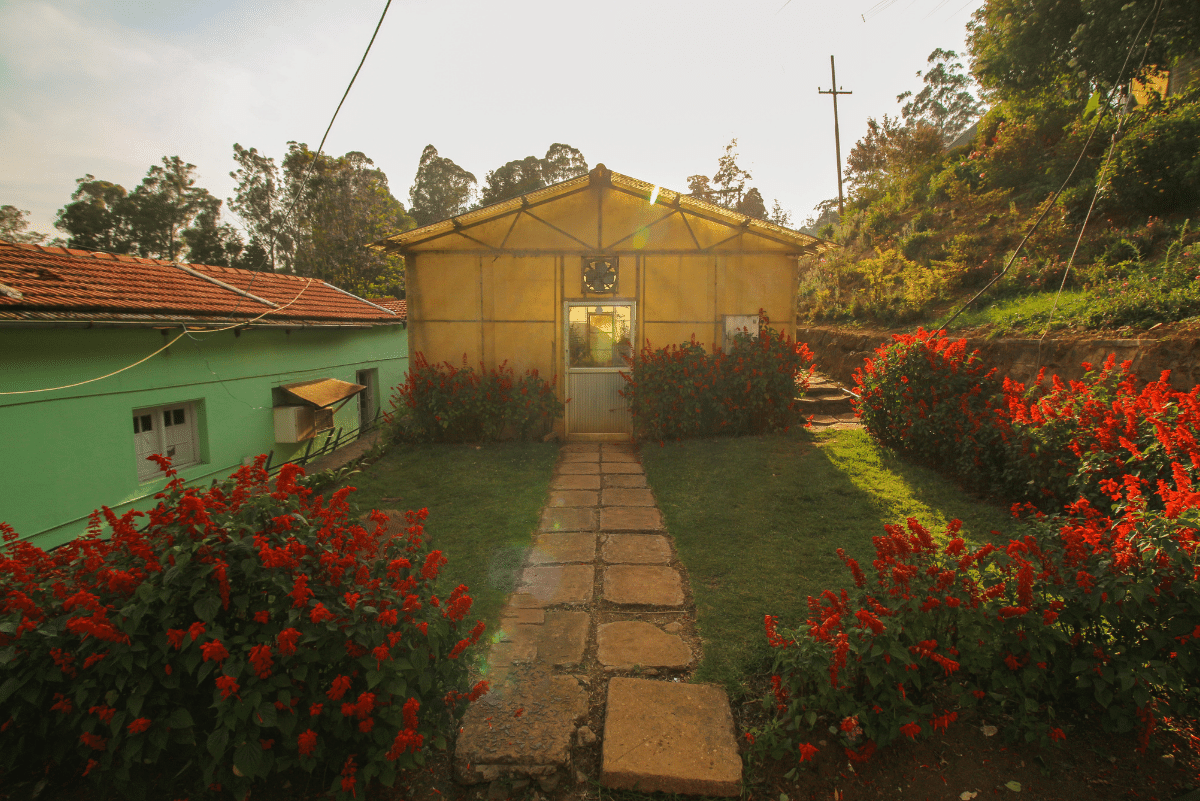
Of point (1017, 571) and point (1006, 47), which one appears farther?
point (1006, 47)

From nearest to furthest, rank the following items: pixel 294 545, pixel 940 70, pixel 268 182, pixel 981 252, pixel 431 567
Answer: pixel 294 545 < pixel 431 567 < pixel 981 252 < pixel 268 182 < pixel 940 70

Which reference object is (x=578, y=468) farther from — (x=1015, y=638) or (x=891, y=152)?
(x=891, y=152)

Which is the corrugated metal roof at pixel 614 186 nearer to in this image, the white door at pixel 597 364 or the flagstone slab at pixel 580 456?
the white door at pixel 597 364

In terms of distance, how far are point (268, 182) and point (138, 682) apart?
44179mm

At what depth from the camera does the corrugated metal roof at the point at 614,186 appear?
798 cm

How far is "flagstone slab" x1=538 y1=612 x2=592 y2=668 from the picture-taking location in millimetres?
3010

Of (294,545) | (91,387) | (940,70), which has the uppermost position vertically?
(940,70)

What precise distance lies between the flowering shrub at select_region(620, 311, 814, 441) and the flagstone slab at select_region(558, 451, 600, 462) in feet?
3.16

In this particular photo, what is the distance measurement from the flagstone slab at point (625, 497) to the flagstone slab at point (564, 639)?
2.37 metres

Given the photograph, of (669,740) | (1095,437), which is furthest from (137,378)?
(1095,437)

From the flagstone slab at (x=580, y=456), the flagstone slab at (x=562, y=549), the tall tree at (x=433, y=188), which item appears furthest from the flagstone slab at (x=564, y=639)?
the tall tree at (x=433, y=188)

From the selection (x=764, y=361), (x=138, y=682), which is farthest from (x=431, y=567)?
(x=764, y=361)

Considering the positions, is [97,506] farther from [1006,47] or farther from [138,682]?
[1006,47]

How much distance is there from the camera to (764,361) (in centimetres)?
821
